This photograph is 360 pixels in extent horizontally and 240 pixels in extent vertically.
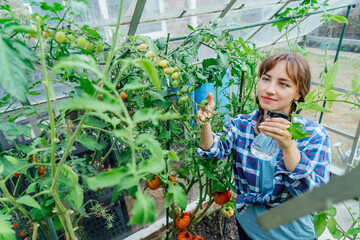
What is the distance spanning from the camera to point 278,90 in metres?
0.94

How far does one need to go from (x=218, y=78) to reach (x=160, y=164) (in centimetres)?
65

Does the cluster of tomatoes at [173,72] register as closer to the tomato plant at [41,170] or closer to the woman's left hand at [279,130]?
the woman's left hand at [279,130]

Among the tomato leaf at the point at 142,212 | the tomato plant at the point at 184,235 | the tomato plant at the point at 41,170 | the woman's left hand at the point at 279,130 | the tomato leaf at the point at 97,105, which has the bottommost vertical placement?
the tomato plant at the point at 184,235

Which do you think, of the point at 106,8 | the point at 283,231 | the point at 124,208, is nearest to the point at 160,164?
the point at 283,231

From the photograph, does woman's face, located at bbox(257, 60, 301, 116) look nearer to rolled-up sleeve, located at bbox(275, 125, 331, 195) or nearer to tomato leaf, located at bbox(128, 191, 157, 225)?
rolled-up sleeve, located at bbox(275, 125, 331, 195)

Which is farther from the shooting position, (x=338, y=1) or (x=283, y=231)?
(x=338, y=1)

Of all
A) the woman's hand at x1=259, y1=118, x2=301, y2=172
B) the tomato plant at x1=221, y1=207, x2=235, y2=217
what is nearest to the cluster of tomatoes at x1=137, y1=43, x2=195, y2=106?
the woman's hand at x1=259, y1=118, x2=301, y2=172

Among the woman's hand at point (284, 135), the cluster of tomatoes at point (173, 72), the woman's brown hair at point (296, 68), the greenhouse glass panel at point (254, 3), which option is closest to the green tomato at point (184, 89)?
the cluster of tomatoes at point (173, 72)

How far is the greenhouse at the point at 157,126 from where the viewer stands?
0.33 meters

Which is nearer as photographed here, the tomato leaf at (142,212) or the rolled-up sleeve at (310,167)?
the tomato leaf at (142,212)

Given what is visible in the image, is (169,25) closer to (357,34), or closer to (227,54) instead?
(227,54)

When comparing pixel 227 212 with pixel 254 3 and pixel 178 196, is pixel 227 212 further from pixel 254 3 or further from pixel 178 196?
pixel 254 3

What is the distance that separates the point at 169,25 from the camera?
5.49 ft

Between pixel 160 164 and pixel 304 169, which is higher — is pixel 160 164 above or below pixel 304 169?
above
